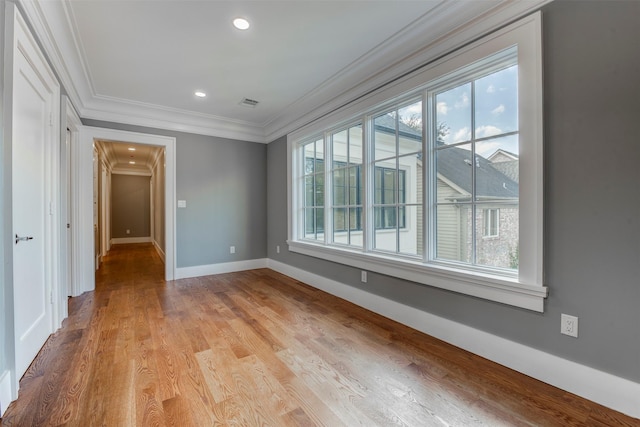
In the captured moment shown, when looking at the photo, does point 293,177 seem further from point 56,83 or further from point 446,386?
point 446,386

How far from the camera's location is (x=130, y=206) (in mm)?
9039

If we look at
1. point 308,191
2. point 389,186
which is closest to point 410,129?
point 389,186

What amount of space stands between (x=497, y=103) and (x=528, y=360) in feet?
5.75

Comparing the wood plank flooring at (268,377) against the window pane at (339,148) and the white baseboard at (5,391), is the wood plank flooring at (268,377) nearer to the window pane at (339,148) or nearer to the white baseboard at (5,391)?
the white baseboard at (5,391)

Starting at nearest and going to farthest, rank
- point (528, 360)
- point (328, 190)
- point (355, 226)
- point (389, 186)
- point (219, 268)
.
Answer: point (528, 360) → point (389, 186) → point (355, 226) → point (328, 190) → point (219, 268)

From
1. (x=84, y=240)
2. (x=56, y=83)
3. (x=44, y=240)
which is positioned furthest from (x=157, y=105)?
(x=44, y=240)

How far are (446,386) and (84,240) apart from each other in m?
4.39

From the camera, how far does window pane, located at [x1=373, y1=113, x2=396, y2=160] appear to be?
9.42 ft

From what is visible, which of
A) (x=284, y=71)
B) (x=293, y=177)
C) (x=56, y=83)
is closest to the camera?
(x=56, y=83)

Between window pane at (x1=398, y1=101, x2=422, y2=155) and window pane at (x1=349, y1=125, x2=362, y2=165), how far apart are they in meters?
0.61

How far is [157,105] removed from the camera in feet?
13.0

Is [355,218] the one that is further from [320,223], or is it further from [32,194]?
[32,194]

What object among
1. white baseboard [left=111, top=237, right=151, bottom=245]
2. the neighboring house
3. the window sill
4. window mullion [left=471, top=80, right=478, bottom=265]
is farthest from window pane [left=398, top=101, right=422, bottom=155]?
white baseboard [left=111, top=237, right=151, bottom=245]

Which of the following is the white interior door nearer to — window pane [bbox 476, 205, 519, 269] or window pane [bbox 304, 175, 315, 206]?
window pane [bbox 304, 175, 315, 206]
